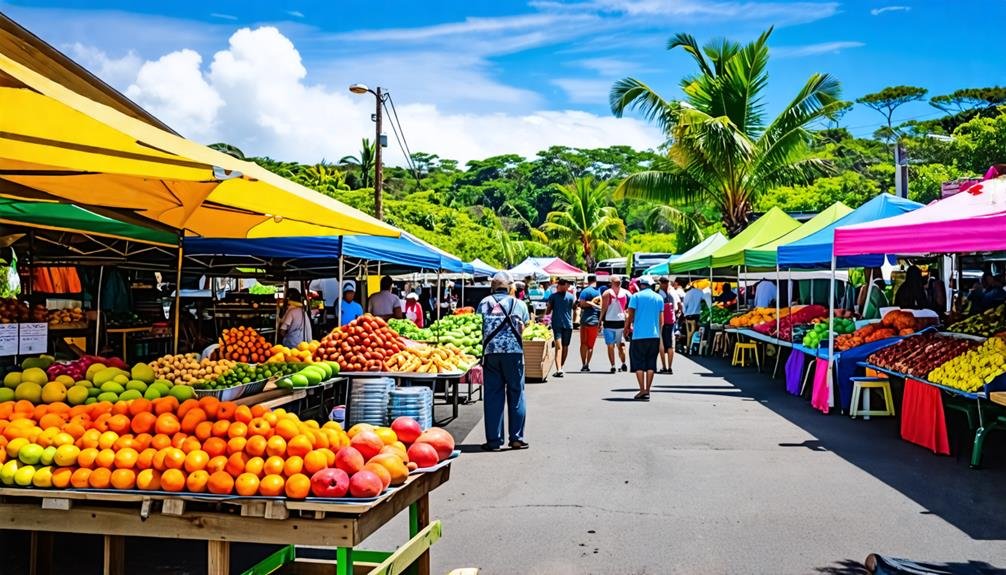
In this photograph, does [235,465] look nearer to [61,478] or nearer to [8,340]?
[61,478]

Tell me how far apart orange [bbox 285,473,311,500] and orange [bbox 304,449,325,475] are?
84mm

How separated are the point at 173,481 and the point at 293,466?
0.61 m

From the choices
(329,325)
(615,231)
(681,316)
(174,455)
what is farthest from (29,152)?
(615,231)

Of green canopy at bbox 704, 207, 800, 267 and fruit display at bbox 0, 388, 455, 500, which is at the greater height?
green canopy at bbox 704, 207, 800, 267

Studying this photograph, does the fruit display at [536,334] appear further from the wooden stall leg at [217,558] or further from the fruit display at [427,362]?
the wooden stall leg at [217,558]

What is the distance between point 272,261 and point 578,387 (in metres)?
6.03

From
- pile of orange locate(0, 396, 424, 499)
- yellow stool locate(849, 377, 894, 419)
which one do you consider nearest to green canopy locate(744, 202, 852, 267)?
yellow stool locate(849, 377, 894, 419)

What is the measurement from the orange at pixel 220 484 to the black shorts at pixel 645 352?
9.44 meters

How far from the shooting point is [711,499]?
700 cm

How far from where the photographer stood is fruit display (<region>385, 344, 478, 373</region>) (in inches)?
384

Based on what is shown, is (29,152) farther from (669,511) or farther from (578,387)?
(578,387)

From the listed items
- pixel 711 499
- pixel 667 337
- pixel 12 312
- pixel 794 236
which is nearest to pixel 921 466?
pixel 711 499

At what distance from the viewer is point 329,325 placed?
19266mm

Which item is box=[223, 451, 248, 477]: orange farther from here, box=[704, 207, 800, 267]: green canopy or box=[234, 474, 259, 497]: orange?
box=[704, 207, 800, 267]: green canopy
